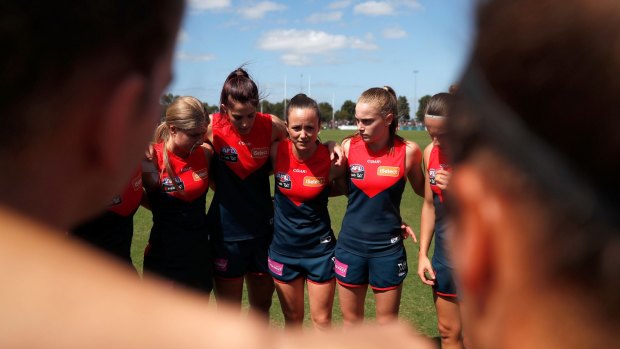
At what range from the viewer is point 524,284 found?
21.5 inches

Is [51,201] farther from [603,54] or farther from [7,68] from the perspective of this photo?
[603,54]

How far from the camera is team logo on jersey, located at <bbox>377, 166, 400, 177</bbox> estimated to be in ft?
14.3

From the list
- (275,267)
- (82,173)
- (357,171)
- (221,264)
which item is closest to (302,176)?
(357,171)

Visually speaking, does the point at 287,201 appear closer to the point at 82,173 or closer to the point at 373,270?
the point at 373,270

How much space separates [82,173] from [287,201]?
3.91m

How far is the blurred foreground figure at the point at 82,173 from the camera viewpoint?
40 cm

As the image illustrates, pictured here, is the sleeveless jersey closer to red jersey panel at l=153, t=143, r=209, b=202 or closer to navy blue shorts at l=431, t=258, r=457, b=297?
navy blue shorts at l=431, t=258, r=457, b=297

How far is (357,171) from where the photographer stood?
14.5ft

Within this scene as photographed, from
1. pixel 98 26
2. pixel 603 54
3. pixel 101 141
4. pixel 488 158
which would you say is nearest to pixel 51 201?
pixel 101 141

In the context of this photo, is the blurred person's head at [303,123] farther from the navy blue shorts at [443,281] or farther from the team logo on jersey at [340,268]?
the navy blue shorts at [443,281]

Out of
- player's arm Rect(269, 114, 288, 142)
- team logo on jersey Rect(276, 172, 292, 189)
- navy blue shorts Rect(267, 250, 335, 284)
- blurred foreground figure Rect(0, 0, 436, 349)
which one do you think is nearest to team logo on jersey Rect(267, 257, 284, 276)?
navy blue shorts Rect(267, 250, 335, 284)

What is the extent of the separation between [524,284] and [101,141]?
1.68 feet

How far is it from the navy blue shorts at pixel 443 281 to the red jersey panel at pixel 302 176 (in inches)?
48.6

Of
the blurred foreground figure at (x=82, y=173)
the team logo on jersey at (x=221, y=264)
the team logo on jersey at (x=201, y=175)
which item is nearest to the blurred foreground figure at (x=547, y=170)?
the blurred foreground figure at (x=82, y=173)
